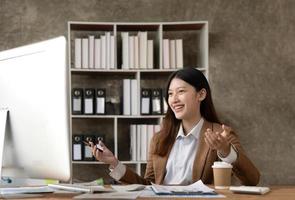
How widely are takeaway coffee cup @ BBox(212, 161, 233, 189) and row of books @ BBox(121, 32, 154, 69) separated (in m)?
2.24

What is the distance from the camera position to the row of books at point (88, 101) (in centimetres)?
407

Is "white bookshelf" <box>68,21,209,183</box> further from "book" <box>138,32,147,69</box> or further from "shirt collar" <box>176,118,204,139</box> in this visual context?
"shirt collar" <box>176,118,204,139</box>

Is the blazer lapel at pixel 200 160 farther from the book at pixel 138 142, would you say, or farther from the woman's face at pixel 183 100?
the book at pixel 138 142

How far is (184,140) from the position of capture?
2580mm

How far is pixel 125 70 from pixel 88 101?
0.42 metres

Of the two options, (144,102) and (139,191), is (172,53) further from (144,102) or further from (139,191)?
(139,191)

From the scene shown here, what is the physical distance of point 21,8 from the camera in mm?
4488

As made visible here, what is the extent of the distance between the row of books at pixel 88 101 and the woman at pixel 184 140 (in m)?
1.45

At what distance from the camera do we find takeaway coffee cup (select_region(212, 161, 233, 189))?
1938 mm

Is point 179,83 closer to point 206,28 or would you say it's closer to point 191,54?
point 206,28

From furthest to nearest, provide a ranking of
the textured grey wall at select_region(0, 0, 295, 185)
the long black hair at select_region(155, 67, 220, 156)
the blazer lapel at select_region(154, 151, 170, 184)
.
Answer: the textured grey wall at select_region(0, 0, 295, 185)
the long black hair at select_region(155, 67, 220, 156)
the blazer lapel at select_region(154, 151, 170, 184)

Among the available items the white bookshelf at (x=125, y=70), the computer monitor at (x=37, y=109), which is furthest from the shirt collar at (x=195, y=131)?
the white bookshelf at (x=125, y=70)

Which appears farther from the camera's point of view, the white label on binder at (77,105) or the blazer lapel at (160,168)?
the white label on binder at (77,105)

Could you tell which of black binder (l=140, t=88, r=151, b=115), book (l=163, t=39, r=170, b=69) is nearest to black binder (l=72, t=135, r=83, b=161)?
black binder (l=140, t=88, r=151, b=115)
